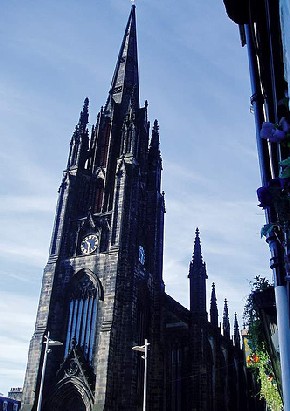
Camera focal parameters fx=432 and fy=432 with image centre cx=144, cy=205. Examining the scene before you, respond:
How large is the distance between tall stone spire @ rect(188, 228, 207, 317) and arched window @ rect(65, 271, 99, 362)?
31.5ft

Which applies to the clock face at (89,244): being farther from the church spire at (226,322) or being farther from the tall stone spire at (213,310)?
the church spire at (226,322)

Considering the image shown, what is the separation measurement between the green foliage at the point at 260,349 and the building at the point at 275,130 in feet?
1.48

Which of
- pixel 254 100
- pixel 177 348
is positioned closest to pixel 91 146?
pixel 177 348

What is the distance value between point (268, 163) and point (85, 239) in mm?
29009

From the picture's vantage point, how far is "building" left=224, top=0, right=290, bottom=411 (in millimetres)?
4386

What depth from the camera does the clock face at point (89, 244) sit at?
110 feet

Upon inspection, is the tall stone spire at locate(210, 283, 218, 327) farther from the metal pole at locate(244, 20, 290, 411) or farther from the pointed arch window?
the metal pole at locate(244, 20, 290, 411)

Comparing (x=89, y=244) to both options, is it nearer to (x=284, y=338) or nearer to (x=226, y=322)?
(x=226, y=322)

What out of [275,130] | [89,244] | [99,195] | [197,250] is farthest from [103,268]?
[275,130]

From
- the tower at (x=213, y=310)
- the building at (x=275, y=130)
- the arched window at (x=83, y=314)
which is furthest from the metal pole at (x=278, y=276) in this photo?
the tower at (x=213, y=310)

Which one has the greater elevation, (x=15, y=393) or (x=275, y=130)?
(x=15, y=393)

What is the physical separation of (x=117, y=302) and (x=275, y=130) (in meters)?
26.2

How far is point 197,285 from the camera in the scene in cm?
3694

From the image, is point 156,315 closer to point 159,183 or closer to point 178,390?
point 178,390
